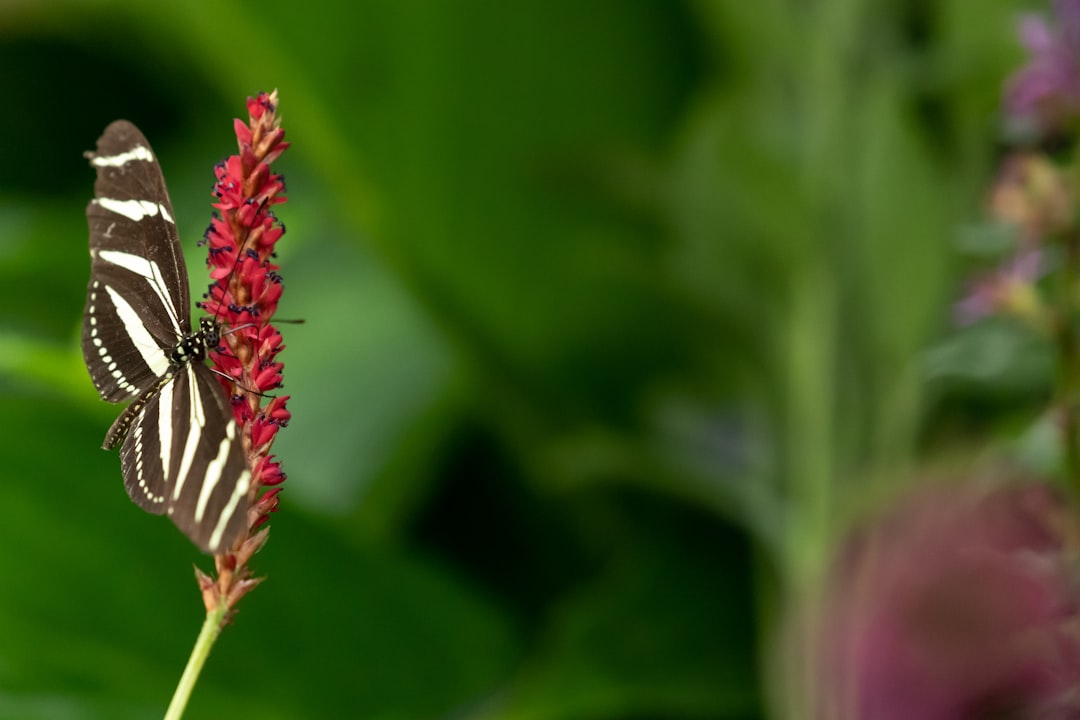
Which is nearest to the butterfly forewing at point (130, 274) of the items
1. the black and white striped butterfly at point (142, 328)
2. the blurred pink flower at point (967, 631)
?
the black and white striped butterfly at point (142, 328)

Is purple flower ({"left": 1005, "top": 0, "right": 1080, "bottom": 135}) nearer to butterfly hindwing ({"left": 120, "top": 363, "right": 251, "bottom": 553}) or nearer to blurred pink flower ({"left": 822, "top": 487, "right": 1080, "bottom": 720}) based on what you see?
blurred pink flower ({"left": 822, "top": 487, "right": 1080, "bottom": 720})

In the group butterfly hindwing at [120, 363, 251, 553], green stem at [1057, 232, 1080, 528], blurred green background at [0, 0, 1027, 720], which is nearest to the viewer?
butterfly hindwing at [120, 363, 251, 553]

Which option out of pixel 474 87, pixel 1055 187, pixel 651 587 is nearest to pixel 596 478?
pixel 651 587

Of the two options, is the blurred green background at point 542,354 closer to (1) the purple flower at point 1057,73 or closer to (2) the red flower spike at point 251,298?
(1) the purple flower at point 1057,73

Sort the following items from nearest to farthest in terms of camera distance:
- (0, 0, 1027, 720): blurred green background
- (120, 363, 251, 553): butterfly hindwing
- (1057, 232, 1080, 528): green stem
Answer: (120, 363, 251, 553): butterfly hindwing, (1057, 232, 1080, 528): green stem, (0, 0, 1027, 720): blurred green background

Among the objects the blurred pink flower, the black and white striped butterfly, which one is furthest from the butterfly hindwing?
the blurred pink flower

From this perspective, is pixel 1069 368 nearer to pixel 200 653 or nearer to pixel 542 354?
pixel 200 653

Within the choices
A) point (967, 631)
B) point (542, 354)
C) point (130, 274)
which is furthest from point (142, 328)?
point (542, 354)

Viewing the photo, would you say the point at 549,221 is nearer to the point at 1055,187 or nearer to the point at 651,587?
the point at 651,587
